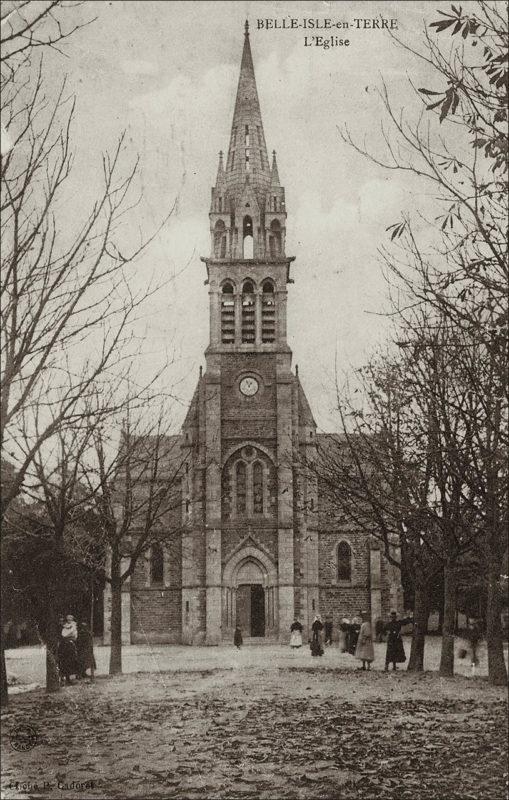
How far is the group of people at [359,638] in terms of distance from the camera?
2091 centimetres

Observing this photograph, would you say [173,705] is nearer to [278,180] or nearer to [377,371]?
[377,371]

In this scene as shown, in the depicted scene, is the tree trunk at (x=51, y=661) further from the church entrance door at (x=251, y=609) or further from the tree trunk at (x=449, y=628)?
the church entrance door at (x=251, y=609)

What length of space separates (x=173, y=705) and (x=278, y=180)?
1253 inches

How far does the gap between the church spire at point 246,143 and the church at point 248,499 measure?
400 mm

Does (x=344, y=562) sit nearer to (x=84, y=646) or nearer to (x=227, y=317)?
(x=227, y=317)

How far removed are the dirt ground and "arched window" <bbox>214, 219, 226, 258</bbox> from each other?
2630 centimetres

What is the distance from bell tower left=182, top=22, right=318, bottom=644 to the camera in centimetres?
3638

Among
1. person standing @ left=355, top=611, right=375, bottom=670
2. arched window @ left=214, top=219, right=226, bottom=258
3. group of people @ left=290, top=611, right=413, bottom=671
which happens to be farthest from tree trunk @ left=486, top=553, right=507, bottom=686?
arched window @ left=214, top=219, right=226, bottom=258

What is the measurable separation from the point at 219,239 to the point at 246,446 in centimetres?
1047

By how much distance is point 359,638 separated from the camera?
21.4 meters

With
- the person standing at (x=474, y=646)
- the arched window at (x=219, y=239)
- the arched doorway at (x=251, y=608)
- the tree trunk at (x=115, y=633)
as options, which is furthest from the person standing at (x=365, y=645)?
the arched window at (x=219, y=239)

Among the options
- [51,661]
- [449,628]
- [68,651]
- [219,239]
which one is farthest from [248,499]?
[51,661]

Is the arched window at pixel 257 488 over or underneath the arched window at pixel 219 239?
underneath

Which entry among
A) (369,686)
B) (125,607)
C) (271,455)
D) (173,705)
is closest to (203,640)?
(125,607)
